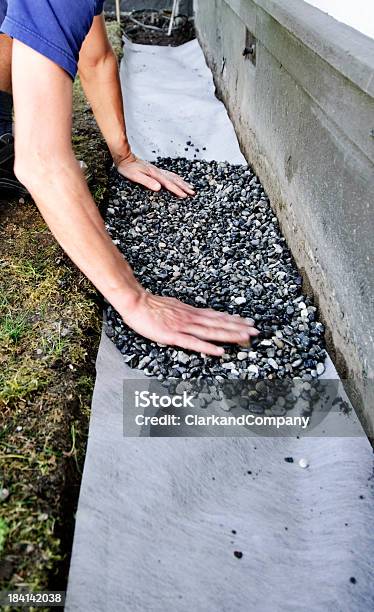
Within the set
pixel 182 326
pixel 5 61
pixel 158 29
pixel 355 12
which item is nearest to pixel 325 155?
pixel 355 12

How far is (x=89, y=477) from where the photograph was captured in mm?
1583

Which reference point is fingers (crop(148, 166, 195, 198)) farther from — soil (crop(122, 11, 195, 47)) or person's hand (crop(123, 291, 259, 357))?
soil (crop(122, 11, 195, 47))

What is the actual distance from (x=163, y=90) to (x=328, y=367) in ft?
10.8

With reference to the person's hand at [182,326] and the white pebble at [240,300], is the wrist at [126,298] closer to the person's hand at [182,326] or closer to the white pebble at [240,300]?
the person's hand at [182,326]

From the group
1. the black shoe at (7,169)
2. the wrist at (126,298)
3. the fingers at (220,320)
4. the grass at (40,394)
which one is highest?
the wrist at (126,298)

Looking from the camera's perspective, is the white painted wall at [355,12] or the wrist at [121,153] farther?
the wrist at [121,153]

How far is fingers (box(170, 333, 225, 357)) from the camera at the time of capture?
1905mm

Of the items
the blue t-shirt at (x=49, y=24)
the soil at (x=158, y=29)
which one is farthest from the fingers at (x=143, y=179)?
the soil at (x=158, y=29)

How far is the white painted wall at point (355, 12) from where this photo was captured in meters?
1.91

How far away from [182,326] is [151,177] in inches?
56.3

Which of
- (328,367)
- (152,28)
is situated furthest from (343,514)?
(152,28)

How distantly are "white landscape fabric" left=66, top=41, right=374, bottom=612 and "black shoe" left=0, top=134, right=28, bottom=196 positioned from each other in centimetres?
127

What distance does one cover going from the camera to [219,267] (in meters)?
2.50

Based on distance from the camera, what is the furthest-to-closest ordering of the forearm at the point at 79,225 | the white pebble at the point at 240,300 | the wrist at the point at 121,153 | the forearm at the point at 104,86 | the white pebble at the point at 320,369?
1. the wrist at the point at 121,153
2. the forearm at the point at 104,86
3. the white pebble at the point at 240,300
4. the white pebble at the point at 320,369
5. the forearm at the point at 79,225
